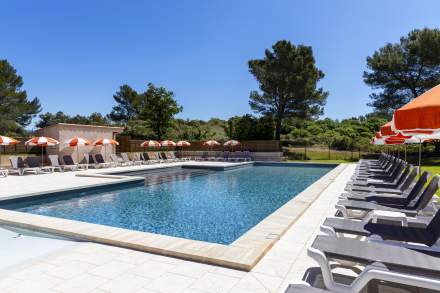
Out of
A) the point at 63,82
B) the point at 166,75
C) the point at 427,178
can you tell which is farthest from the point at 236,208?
the point at 63,82

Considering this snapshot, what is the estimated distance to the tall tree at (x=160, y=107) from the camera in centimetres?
2845

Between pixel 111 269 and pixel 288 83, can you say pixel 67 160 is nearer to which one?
pixel 111 269

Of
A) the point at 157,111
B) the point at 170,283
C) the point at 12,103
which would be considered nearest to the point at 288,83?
the point at 157,111

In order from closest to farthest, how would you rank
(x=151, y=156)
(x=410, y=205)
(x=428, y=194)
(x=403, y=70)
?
1. (x=428, y=194)
2. (x=410, y=205)
3. (x=151, y=156)
4. (x=403, y=70)

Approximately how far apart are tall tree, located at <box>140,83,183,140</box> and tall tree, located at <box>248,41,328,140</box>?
7.80 meters

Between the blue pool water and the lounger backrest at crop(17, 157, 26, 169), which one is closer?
→ the blue pool water

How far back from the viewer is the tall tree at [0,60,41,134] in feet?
100

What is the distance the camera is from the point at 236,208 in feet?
26.8

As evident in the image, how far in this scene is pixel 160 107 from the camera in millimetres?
28609

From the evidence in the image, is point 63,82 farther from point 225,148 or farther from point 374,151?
point 374,151

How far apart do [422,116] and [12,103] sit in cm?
3909

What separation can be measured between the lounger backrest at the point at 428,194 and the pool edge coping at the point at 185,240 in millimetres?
1981

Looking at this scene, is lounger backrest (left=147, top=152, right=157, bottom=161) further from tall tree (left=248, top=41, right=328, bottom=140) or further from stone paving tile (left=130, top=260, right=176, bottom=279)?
stone paving tile (left=130, top=260, right=176, bottom=279)

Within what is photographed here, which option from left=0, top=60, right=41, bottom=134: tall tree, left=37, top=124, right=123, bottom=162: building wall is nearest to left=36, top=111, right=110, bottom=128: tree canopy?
left=0, top=60, right=41, bottom=134: tall tree
